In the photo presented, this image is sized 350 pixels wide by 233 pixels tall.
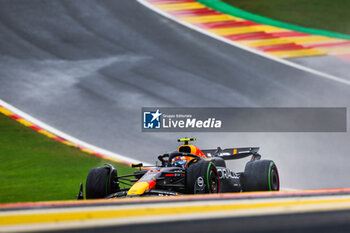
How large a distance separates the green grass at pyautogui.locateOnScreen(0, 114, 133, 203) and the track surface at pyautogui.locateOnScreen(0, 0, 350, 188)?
883 millimetres

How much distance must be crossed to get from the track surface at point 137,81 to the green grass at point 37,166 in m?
0.88

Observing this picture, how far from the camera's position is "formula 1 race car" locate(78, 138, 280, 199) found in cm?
730

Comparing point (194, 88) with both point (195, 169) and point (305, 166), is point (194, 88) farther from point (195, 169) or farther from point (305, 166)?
point (195, 169)

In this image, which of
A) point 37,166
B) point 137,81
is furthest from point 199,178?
point 137,81

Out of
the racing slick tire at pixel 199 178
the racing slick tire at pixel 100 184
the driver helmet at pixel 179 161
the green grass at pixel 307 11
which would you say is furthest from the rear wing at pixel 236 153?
the green grass at pixel 307 11

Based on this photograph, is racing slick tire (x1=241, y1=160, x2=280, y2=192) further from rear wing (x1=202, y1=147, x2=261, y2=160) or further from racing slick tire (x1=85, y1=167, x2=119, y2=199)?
racing slick tire (x1=85, y1=167, x2=119, y2=199)

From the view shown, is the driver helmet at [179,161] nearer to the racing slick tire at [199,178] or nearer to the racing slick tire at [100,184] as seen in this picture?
the racing slick tire at [199,178]

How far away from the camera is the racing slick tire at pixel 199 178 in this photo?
287 inches

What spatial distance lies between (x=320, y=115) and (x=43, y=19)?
9.78 m

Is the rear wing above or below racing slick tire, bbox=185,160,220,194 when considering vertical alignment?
above

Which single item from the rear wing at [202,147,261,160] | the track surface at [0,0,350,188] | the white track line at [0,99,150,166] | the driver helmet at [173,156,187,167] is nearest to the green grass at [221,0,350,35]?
the track surface at [0,0,350,188]

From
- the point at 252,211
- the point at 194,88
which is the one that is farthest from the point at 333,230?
the point at 194,88

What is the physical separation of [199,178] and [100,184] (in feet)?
5.34

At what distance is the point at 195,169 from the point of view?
7.39 meters
